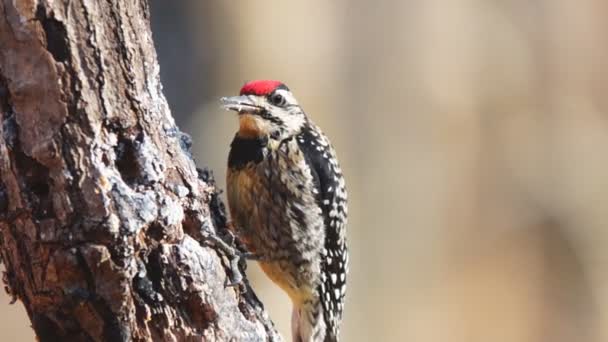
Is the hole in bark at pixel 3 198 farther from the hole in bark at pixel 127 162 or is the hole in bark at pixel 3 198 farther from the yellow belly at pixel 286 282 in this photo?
the yellow belly at pixel 286 282

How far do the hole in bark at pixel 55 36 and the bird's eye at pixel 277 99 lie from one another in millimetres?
1640

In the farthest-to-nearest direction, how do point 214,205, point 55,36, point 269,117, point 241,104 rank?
point 269,117 → point 241,104 → point 214,205 → point 55,36

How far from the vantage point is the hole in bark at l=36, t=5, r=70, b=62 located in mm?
2605

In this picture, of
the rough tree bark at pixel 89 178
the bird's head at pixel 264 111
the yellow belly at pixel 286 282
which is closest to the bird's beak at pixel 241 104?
the bird's head at pixel 264 111

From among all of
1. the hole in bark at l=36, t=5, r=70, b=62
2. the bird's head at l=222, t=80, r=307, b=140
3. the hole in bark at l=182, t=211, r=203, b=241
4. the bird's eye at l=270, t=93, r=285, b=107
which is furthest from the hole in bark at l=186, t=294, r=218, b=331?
the bird's eye at l=270, t=93, r=285, b=107

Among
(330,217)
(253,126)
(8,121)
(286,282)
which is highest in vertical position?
(8,121)

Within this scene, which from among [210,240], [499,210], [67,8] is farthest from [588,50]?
[67,8]

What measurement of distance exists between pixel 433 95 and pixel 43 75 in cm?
578

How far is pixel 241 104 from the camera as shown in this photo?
13.4ft

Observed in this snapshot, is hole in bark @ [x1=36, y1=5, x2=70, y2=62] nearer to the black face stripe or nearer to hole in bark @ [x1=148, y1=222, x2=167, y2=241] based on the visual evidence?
hole in bark @ [x1=148, y1=222, x2=167, y2=241]

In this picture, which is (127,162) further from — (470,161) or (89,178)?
(470,161)

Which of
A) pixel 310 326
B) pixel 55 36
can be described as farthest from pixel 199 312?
pixel 310 326

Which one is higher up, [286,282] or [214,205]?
[214,205]

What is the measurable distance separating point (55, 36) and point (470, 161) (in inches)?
229
